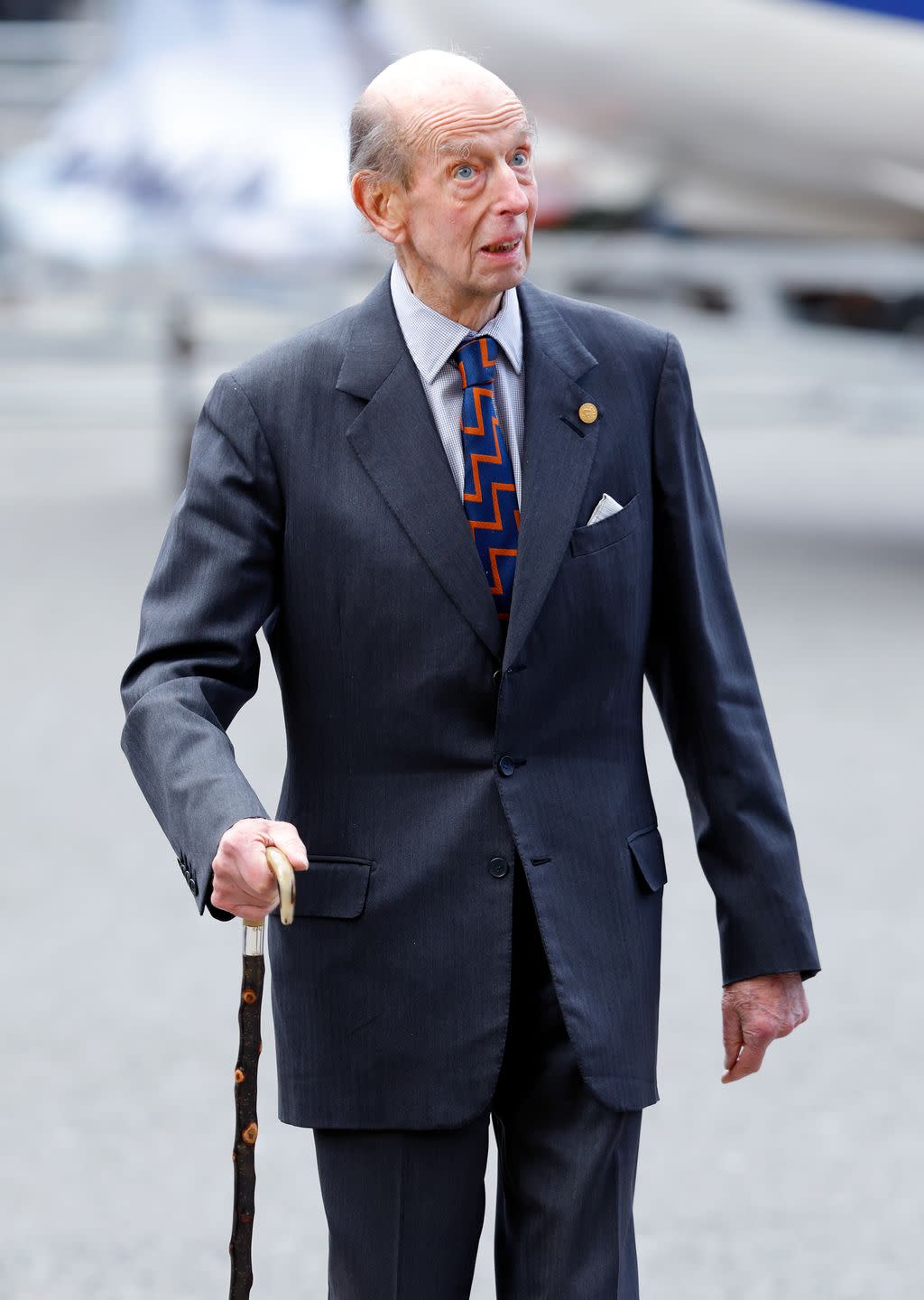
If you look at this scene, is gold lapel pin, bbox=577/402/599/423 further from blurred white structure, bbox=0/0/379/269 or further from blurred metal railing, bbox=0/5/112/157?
blurred metal railing, bbox=0/5/112/157

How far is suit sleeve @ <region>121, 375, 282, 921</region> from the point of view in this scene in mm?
1958

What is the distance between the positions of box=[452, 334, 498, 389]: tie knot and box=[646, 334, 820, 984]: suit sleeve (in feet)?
0.61

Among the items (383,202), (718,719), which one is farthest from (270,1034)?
(383,202)

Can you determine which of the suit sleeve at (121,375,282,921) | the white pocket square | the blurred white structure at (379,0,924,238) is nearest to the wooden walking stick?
the suit sleeve at (121,375,282,921)

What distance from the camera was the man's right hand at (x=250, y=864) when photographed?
1793mm

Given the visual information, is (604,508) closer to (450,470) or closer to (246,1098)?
(450,470)

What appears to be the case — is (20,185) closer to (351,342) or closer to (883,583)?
(883,583)

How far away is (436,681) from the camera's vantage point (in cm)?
205

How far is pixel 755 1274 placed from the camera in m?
3.32

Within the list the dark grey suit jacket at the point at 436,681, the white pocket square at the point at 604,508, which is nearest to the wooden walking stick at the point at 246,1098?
the dark grey suit jacket at the point at 436,681

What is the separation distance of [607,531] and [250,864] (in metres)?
0.51

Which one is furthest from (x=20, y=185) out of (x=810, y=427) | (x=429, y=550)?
(x=429, y=550)

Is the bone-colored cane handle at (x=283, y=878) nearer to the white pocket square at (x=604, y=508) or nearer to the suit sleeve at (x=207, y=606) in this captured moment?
the suit sleeve at (x=207, y=606)

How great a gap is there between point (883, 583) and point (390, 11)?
3892 mm
